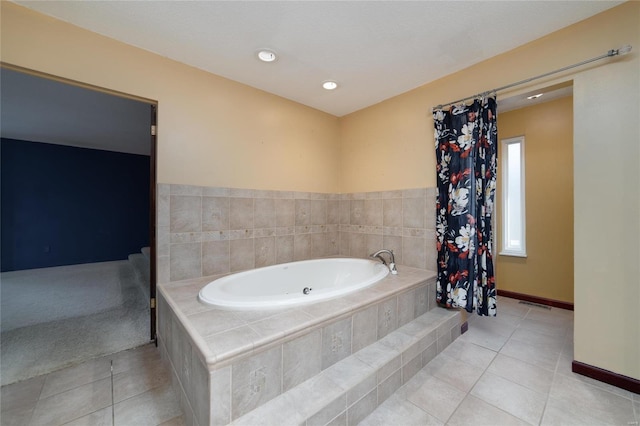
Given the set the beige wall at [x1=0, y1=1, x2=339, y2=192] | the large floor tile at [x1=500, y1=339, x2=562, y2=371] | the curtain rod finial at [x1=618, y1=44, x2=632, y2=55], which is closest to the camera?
the curtain rod finial at [x1=618, y1=44, x2=632, y2=55]

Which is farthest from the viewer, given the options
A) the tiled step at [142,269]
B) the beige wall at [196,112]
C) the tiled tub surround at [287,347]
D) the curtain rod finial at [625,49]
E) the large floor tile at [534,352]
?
the tiled step at [142,269]

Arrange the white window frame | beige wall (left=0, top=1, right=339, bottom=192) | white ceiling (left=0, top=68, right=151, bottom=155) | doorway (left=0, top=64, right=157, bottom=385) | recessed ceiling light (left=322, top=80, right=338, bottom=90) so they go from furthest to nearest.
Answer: the white window frame < white ceiling (left=0, top=68, right=151, bottom=155) < recessed ceiling light (left=322, top=80, right=338, bottom=90) < doorway (left=0, top=64, right=157, bottom=385) < beige wall (left=0, top=1, right=339, bottom=192)

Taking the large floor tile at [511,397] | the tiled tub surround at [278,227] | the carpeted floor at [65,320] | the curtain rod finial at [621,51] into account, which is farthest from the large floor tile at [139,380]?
the curtain rod finial at [621,51]

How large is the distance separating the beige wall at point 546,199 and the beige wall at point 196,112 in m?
2.48

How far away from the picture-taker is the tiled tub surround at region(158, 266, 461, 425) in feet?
3.51

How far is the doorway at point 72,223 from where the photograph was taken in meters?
2.05

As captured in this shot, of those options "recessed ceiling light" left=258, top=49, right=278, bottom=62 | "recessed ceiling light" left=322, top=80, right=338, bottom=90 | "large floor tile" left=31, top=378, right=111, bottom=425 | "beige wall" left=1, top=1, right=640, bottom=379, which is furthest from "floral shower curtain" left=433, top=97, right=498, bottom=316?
"large floor tile" left=31, top=378, right=111, bottom=425

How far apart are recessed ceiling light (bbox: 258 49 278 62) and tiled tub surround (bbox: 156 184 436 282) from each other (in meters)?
1.16

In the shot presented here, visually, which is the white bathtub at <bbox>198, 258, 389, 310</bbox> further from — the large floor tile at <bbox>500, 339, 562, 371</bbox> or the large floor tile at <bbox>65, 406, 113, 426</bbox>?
the large floor tile at <bbox>500, 339, 562, 371</bbox>

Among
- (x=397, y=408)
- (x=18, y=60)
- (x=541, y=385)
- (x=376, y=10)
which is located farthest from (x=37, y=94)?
(x=541, y=385)

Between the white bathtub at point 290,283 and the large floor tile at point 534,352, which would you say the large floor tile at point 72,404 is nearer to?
the white bathtub at point 290,283

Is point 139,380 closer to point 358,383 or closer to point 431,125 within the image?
point 358,383

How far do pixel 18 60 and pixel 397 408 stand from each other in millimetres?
3107

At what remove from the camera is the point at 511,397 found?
149 cm
